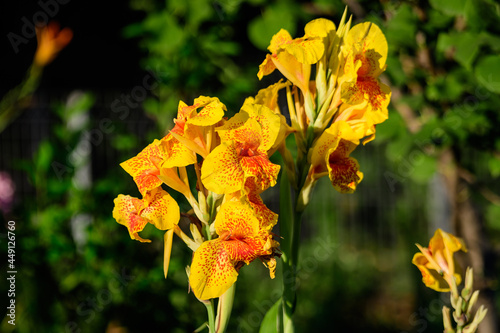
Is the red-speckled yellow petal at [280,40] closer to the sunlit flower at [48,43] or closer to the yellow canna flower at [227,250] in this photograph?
the yellow canna flower at [227,250]

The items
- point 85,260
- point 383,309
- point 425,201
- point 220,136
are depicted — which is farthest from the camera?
point 425,201

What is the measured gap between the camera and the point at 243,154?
69cm

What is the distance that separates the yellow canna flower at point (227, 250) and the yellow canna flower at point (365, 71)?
0.68ft

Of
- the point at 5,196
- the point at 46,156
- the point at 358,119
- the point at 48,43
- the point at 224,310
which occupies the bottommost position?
the point at 5,196

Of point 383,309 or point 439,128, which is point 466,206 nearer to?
point 439,128

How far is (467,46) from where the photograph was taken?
1.17 m

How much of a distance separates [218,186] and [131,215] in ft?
0.55

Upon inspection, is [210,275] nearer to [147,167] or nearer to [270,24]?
[147,167]

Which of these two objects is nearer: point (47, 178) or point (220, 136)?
point (220, 136)

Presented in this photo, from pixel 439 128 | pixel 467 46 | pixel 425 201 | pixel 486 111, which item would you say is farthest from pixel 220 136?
pixel 425 201

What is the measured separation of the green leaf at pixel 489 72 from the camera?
1101mm

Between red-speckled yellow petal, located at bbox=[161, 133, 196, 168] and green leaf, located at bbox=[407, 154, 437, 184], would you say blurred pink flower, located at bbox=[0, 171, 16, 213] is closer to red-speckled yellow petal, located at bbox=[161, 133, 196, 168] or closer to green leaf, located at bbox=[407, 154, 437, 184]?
green leaf, located at bbox=[407, 154, 437, 184]

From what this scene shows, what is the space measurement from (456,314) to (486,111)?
2.74ft

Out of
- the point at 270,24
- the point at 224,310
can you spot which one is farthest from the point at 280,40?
the point at 270,24
